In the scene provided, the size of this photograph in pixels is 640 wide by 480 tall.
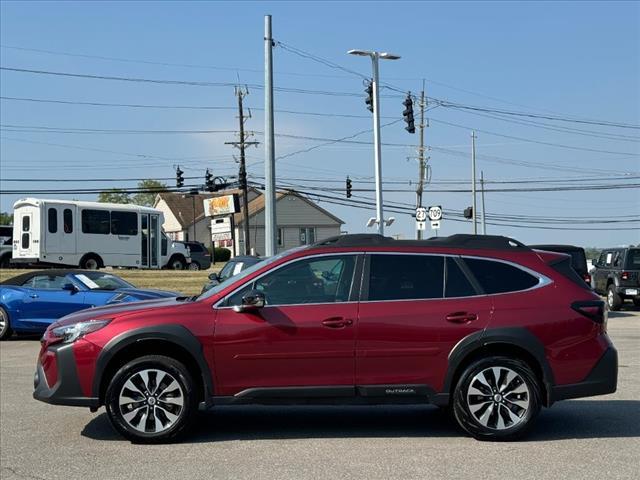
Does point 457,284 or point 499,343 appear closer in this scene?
point 499,343

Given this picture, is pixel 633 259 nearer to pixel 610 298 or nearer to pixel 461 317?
pixel 610 298

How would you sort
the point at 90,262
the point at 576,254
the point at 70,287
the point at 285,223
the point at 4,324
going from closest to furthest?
the point at 70,287 < the point at 4,324 < the point at 576,254 < the point at 90,262 < the point at 285,223

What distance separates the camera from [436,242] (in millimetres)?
7191

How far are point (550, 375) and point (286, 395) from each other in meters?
2.24

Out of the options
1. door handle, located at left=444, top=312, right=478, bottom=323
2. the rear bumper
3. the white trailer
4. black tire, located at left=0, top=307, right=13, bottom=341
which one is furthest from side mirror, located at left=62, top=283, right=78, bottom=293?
the white trailer

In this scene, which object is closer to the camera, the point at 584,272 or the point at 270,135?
the point at 584,272

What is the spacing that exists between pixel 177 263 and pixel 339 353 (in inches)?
1295

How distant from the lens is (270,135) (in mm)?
22391

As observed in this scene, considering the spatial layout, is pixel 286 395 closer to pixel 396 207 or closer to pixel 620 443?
pixel 620 443

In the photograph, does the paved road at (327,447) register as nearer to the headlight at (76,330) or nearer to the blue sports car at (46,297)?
the headlight at (76,330)

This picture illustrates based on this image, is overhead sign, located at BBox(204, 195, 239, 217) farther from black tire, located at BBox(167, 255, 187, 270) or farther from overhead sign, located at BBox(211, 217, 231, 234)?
overhead sign, located at BBox(211, 217, 231, 234)

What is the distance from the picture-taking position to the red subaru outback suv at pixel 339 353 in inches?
264

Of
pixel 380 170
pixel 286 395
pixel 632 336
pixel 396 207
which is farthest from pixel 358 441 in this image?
pixel 396 207

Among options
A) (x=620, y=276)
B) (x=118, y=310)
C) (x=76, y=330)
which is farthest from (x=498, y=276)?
(x=620, y=276)
